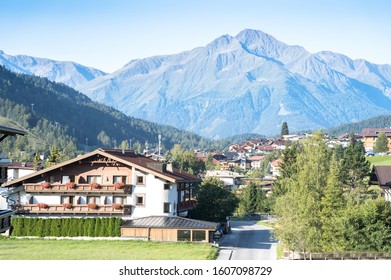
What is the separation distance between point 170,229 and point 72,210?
8.75 metres

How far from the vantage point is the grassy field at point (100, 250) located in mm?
37438

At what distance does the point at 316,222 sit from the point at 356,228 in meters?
2.44

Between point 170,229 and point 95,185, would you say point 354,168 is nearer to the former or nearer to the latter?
point 170,229

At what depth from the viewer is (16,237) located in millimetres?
49000

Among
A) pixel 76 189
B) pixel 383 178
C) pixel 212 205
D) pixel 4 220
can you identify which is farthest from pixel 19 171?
pixel 4 220

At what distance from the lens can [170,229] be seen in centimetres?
4638

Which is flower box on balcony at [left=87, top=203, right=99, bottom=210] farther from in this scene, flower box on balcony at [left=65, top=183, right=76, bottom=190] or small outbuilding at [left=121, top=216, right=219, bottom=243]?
small outbuilding at [left=121, top=216, right=219, bottom=243]

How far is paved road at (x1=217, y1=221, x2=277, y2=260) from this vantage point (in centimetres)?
4191

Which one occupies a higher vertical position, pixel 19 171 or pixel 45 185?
pixel 19 171

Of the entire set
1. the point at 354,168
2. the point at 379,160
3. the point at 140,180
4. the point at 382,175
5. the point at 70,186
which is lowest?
the point at 70,186

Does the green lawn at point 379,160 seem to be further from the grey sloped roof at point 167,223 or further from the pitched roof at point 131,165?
the grey sloped roof at point 167,223

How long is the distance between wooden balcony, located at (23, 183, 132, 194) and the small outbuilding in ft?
9.08
